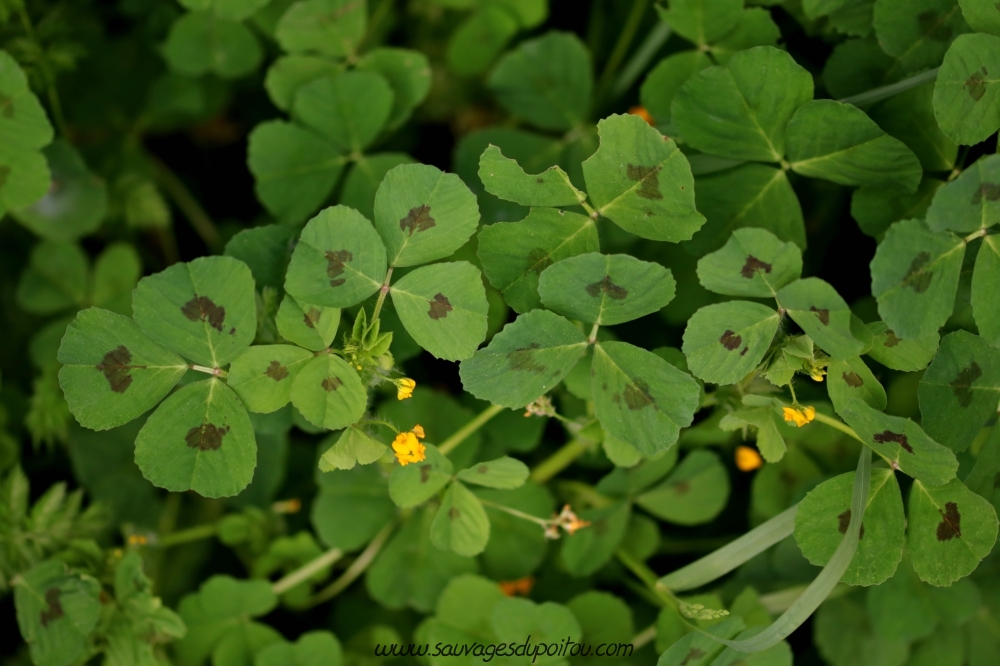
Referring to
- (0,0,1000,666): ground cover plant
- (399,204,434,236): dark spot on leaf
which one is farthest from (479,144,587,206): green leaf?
(399,204,434,236): dark spot on leaf

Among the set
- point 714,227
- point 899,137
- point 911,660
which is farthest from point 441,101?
point 911,660

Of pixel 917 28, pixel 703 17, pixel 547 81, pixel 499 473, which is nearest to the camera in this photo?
pixel 499 473

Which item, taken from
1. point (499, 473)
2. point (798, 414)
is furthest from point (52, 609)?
point (798, 414)

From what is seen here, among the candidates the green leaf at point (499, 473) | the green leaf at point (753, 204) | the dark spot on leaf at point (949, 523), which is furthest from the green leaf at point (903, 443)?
the green leaf at point (499, 473)

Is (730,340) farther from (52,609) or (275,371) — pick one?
(52,609)

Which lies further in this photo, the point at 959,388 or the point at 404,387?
the point at 959,388
